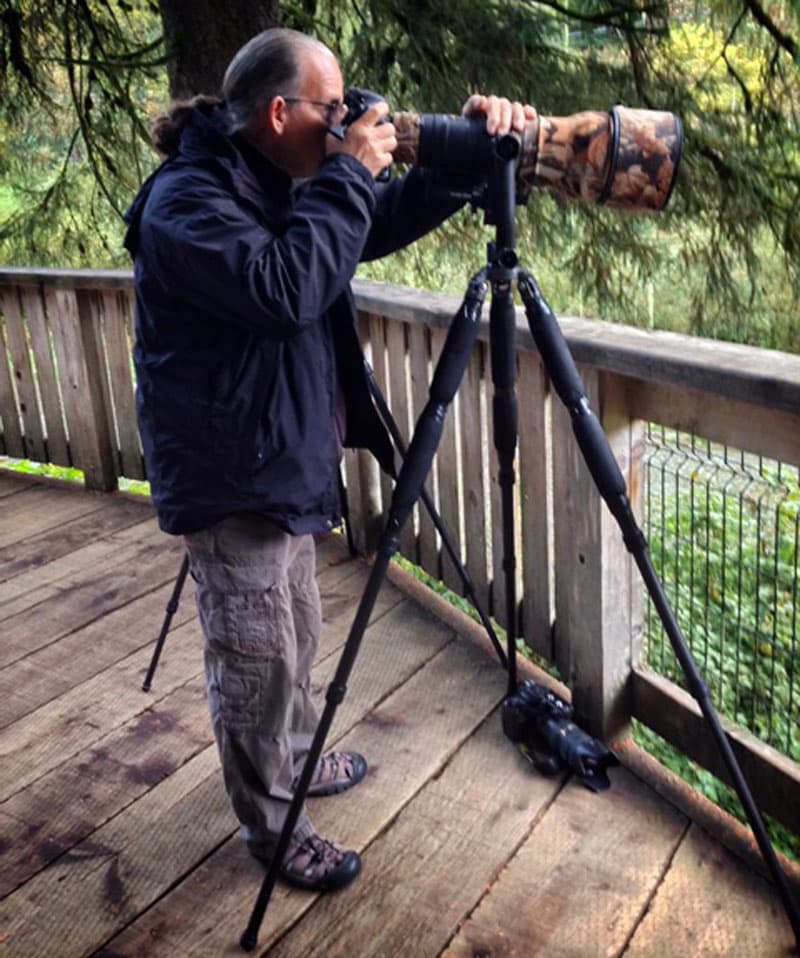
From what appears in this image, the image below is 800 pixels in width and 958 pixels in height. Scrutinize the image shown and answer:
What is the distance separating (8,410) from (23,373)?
0.75 ft

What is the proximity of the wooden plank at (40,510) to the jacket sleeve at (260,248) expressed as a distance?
236 cm

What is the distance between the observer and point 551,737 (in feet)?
6.88

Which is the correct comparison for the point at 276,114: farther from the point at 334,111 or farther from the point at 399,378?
the point at 399,378

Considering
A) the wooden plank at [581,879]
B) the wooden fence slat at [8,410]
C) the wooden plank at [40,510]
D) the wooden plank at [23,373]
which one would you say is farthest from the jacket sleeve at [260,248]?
the wooden fence slat at [8,410]

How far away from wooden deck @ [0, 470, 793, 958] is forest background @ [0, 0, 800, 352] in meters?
2.09

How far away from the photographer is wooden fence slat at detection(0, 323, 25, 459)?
412 centimetres

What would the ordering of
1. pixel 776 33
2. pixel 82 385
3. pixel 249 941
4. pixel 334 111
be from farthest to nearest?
pixel 82 385 < pixel 776 33 < pixel 249 941 < pixel 334 111

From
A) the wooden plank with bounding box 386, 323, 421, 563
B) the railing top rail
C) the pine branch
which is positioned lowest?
the wooden plank with bounding box 386, 323, 421, 563

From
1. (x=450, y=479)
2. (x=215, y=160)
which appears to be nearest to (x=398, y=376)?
(x=450, y=479)

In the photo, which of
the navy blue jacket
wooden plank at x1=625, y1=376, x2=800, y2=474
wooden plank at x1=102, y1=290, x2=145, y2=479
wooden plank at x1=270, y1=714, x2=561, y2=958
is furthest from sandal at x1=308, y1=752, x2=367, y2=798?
wooden plank at x1=102, y1=290, x2=145, y2=479

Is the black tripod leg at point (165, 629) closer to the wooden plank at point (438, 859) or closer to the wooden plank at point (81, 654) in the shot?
the wooden plank at point (81, 654)

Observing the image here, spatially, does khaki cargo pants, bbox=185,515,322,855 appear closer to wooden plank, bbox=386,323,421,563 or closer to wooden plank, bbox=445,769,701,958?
wooden plank, bbox=445,769,701,958

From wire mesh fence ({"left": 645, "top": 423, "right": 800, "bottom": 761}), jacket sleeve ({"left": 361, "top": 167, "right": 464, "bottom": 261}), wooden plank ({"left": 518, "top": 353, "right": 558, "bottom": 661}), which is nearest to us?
wire mesh fence ({"left": 645, "top": 423, "right": 800, "bottom": 761})

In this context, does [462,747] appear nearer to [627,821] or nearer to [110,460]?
[627,821]
